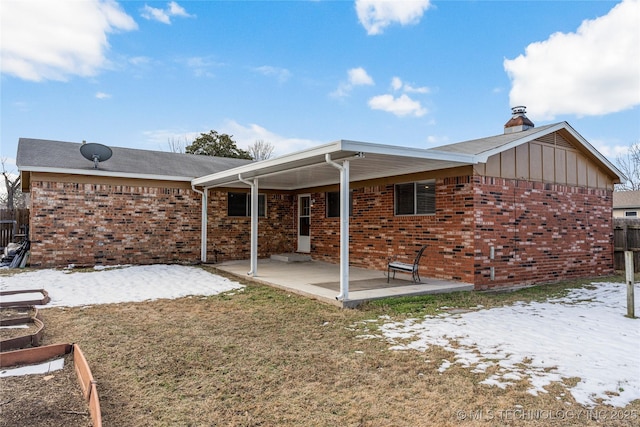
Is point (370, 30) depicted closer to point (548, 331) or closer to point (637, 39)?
point (637, 39)

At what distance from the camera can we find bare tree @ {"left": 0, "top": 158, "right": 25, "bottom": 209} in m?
22.0

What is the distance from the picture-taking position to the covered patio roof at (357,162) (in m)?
6.54

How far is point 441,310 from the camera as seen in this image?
648cm

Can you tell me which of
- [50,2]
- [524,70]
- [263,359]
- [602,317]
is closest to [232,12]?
[50,2]

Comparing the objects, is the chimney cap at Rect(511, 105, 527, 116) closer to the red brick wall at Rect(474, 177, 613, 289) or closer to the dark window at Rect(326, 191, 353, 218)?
the red brick wall at Rect(474, 177, 613, 289)

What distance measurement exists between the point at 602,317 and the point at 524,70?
10469 mm

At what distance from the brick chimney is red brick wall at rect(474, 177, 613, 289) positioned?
1788mm

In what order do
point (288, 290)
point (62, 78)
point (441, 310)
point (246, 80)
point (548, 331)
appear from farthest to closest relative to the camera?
point (246, 80) < point (62, 78) < point (288, 290) < point (441, 310) < point (548, 331)

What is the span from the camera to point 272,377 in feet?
12.3

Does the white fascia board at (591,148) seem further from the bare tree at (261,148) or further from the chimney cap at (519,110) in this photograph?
Answer: the bare tree at (261,148)

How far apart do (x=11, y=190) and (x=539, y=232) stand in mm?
25440

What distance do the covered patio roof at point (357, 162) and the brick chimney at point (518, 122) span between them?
3.48 metres

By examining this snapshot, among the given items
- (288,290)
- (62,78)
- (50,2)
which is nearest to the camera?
(50,2)

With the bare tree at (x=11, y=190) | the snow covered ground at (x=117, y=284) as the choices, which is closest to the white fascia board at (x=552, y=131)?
the snow covered ground at (x=117, y=284)
